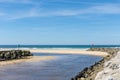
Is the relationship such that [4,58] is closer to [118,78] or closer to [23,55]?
[23,55]

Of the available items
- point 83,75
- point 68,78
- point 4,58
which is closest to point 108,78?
point 83,75

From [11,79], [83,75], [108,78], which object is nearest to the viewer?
[108,78]

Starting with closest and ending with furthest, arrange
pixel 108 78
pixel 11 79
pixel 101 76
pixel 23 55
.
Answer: pixel 108 78
pixel 101 76
pixel 11 79
pixel 23 55

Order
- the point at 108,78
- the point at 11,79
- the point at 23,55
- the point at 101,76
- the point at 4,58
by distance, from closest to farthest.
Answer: the point at 108,78
the point at 101,76
the point at 11,79
the point at 4,58
the point at 23,55

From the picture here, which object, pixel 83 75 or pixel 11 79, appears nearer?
pixel 83 75

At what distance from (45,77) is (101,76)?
8.33 metres

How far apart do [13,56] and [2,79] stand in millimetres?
25007

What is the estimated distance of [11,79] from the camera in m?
25.8

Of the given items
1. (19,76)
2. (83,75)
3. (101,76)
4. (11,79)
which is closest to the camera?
(101,76)

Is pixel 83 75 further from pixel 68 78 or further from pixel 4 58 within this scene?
pixel 4 58

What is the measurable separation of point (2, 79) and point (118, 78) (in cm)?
1124

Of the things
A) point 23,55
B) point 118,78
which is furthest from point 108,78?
point 23,55

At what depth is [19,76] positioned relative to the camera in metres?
27.6

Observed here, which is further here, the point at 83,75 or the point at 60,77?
the point at 60,77
